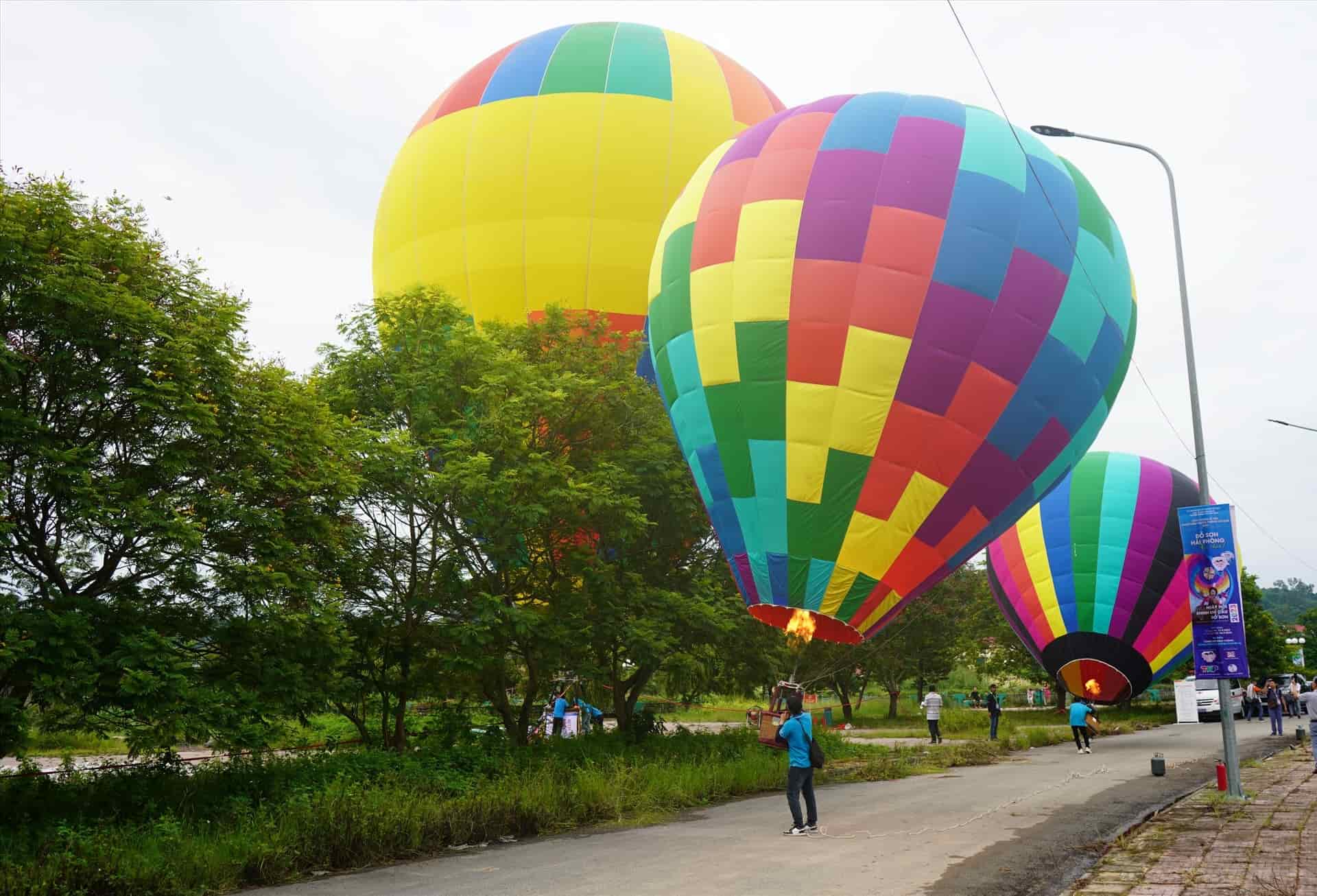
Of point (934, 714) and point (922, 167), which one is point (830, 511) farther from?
point (934, 714)

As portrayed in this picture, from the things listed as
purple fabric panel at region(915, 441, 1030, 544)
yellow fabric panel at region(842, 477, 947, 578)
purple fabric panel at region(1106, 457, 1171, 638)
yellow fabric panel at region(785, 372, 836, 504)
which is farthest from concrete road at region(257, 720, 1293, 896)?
purple fabric panel at region(1106, 457, 1171, 638)

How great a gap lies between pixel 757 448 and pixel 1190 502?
1801cm

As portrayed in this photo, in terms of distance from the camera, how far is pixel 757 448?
42.5 ft

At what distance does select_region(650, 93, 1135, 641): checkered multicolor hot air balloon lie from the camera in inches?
493

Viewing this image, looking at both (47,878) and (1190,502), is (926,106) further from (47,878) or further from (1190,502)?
(1190,502)

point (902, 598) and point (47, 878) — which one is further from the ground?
point (902, 598)

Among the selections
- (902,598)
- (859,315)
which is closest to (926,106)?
(859,315)

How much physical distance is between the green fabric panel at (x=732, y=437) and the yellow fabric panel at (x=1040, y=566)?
1454cm

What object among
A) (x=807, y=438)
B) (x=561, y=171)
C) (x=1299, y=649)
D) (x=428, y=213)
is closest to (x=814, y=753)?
(x=807, y=438)

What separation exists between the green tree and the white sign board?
100 feet

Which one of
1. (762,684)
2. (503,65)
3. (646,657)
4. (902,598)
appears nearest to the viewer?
(902,598)

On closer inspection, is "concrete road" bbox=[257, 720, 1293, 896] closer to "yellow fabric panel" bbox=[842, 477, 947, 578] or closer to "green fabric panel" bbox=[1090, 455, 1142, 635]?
"yellow fabric panel" bbox=[842, 477, 947, 578]

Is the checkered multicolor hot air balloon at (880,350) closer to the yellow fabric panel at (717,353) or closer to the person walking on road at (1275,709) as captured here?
the yellow fabric panel at (717,353)

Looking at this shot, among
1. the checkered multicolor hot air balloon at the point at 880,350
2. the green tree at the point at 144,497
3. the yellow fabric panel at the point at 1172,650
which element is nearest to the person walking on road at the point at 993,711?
the yellow fabric panel at the point at 1172,650
